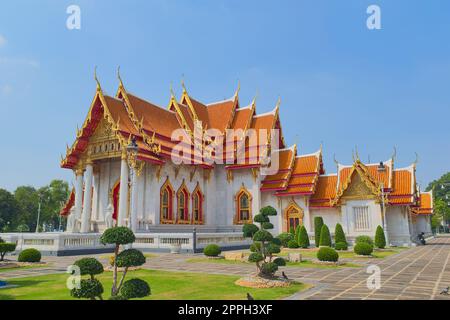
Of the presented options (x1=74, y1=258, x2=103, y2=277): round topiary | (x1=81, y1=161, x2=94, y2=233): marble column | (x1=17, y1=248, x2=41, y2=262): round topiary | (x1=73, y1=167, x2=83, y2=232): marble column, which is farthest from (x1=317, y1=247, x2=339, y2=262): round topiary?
(x1=73, y1=167, x2=83, y2=232): marble column

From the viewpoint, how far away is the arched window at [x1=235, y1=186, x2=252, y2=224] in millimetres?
30516

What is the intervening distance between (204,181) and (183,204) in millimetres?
3501

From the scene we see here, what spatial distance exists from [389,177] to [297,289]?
22.3 meters

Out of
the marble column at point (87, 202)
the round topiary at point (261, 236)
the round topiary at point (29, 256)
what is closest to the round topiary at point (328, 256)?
the round topiary at point (261, 236)

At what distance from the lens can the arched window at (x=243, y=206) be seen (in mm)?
30516

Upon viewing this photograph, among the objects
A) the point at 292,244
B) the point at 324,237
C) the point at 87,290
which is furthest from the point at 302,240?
the point at 87,290

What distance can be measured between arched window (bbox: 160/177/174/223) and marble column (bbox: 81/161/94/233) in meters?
5.10

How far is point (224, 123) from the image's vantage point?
34.0 m

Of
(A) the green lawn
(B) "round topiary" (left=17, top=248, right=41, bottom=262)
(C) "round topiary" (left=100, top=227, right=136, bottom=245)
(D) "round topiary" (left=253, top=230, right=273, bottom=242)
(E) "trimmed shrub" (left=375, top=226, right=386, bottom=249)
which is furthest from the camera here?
(E) "trimmed shrub" (left=375, top=226, right=386, bottom=249)

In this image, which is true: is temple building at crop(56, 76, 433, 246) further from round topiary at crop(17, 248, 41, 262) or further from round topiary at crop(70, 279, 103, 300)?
round topiary at crop(70, 279, 103, 300)

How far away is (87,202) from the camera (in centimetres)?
2575

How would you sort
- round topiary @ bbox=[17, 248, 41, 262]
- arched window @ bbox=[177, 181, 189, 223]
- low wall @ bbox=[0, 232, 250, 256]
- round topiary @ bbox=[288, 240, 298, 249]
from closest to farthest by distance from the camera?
round topiary @ bbox=[17, 248, 41, 262] < low wall @ bbox=[0, 232, 250, 256] < round topiary @ bbox=[288, 240, 298, 249] < arched window @ bbox=[177, 181, 189, 223]

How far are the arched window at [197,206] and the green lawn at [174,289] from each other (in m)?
18.6
